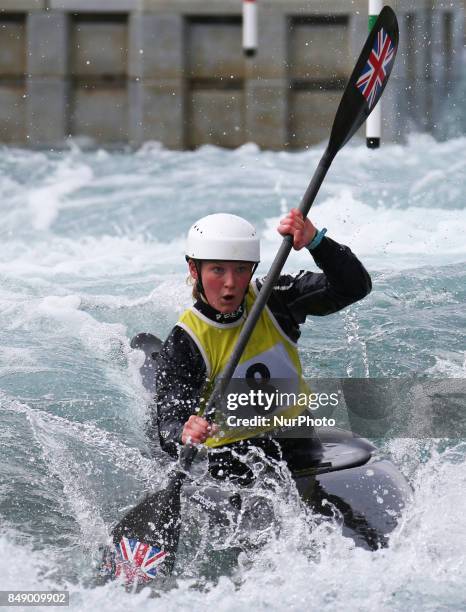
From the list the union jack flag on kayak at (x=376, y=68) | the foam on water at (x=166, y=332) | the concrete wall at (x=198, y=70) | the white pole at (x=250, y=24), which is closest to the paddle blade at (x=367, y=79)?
the union jack flag on kayak at (x=376, y=68)

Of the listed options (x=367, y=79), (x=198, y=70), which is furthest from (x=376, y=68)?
(x=198, y=70)

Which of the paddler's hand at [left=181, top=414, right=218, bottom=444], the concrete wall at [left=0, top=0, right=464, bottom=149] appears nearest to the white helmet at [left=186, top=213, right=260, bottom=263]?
the paddler's hand at [left=181, top=414, right=218, bottom=444]

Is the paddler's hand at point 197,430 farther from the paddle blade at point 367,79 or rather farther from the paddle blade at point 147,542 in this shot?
the paddle blade at point 367,79

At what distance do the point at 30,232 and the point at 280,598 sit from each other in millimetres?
6523

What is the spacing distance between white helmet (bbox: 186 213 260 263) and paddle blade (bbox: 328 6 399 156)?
A: 0.58 m

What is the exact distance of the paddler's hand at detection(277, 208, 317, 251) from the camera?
11.3 ft

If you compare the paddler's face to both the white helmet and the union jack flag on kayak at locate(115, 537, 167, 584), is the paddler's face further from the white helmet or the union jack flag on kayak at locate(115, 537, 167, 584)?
the union jack flag on kayak at locate(115, 537, 167, 584)

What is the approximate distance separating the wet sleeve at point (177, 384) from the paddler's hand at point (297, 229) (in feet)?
1.47

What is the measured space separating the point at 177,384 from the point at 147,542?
49 centimetres

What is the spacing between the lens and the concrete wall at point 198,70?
1121 centimetres

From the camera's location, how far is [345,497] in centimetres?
341

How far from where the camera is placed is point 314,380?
16.7 feet

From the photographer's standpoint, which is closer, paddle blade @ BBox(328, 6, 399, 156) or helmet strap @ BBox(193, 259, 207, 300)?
helmet strap @ BBox(193, 259, 207, 300)

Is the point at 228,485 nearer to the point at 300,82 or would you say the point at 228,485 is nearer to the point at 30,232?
the point at 30,232
